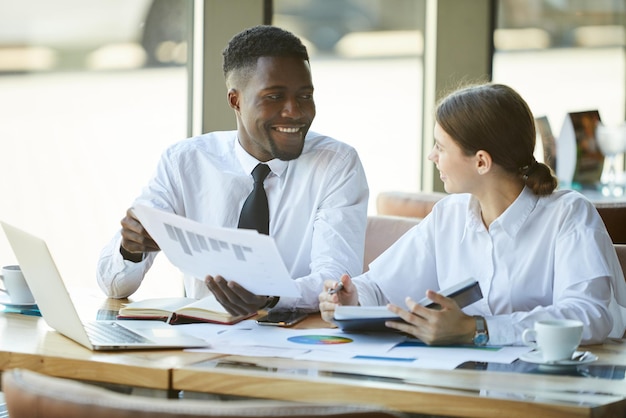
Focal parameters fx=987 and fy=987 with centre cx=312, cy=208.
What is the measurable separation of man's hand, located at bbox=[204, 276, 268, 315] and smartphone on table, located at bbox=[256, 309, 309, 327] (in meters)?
0.04

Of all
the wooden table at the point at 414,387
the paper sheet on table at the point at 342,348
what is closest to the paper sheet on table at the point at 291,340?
the paper sheet on table at the point at 342,348

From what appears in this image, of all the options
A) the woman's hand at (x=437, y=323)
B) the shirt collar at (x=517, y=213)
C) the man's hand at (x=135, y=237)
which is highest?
the shirt collar at (x=517, y=213)

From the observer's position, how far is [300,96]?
2.72 m

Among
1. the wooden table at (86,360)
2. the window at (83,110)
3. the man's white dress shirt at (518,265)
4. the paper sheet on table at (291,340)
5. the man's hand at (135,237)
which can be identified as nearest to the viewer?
the wooden table at (86,360)

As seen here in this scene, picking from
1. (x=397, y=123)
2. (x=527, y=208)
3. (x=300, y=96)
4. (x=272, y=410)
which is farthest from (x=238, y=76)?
(x=397, y=123)

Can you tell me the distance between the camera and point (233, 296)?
2.14m

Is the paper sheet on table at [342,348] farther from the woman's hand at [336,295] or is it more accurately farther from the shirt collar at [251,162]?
the shirt collar at [251,162]

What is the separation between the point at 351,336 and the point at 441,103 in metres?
0.62

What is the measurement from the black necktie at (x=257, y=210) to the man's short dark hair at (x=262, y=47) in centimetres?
32

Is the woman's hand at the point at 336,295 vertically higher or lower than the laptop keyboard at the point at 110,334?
higher

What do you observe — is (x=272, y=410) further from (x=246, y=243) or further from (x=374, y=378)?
(x=246, y=243)

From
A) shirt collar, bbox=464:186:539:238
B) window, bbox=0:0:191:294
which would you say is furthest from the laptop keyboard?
window, bbox=0:0:191:294

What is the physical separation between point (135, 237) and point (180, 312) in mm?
268

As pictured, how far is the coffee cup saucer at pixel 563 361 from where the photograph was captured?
179cm
